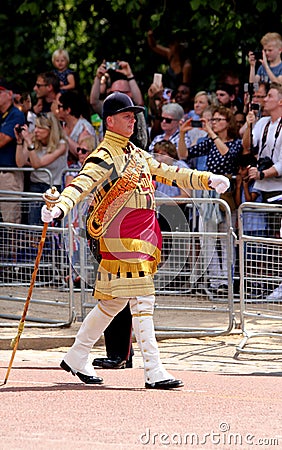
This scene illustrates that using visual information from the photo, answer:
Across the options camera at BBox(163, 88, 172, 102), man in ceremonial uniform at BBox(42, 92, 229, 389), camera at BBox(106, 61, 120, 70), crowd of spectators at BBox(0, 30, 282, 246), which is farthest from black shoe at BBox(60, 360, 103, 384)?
camera at BBox(106, 61, 120, 70)

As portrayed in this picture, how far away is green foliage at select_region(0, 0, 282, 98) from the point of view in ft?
50.9

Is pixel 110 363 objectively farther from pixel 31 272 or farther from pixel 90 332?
pixel 31 272

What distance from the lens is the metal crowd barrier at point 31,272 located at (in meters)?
11.9

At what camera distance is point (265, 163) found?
12.5 meters

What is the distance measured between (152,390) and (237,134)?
16.5 feet

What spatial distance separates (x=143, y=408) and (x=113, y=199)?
1610 mm

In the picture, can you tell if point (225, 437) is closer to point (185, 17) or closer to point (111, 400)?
point (111, 400)

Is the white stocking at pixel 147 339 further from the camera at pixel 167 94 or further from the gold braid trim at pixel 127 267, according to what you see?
the camera at pixel 167 94

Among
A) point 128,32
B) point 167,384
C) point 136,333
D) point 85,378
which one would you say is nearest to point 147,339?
→ point 136,333

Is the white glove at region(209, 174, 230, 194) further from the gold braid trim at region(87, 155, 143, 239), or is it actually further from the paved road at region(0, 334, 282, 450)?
the paved road at region(0, 334, 282, 450)

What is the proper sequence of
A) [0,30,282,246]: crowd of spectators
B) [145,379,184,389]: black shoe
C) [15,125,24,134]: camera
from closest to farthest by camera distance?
[145,379,184,389]: black shoe < [0,30,282,246]: crowd of spectators < [15,125,24,134]: camera

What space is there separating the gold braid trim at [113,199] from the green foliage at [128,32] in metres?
6.77

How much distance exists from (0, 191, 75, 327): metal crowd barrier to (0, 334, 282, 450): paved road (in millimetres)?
1640

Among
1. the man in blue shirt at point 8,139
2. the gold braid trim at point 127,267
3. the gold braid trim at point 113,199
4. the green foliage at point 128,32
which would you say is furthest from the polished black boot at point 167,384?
the green foliage at point 128,32
